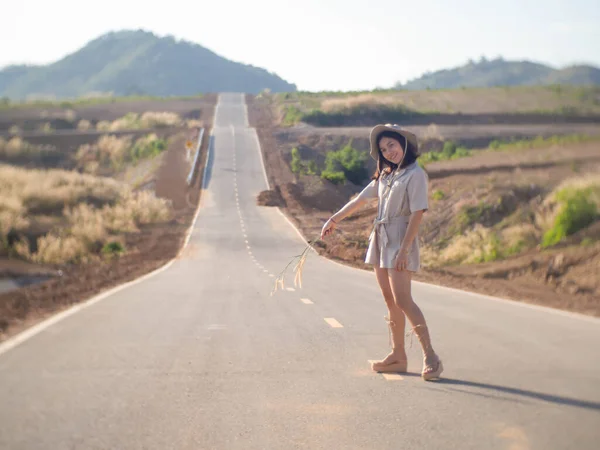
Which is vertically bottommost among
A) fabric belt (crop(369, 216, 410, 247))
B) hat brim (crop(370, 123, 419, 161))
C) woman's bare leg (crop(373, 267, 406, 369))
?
woman's bare leg (crop(373, 267, 406, 369))

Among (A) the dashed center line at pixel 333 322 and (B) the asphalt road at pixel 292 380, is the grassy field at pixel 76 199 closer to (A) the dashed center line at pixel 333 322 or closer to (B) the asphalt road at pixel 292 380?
(B) the asphalt road at pixel 292 380

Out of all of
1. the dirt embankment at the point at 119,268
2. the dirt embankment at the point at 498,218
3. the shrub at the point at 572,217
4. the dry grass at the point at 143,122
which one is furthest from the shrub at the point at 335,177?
the dry grass at the point at 143,122

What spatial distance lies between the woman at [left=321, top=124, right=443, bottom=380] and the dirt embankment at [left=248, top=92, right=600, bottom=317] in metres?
7.05

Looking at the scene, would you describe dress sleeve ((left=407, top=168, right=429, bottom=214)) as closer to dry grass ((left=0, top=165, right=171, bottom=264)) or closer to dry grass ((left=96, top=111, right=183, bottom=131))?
dry grass ((left=0, top=165, right=171, bottom=264))

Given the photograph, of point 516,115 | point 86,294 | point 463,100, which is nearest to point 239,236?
point 86,294

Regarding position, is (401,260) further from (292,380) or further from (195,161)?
(195,161)

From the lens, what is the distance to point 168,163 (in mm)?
71500

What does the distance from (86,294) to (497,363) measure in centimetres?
1102

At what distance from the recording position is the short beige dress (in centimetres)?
704

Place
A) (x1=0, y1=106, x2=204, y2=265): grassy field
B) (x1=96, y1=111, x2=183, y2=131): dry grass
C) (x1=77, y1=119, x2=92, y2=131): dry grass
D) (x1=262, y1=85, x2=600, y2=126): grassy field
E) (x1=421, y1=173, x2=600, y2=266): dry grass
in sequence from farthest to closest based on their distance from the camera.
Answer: (x1=77, y1=119, x2=92, y2=131): dry grass
(x1=96, y1=111, x2=183, y2=131): dry grass
(x1=262, y1=85, x2=600, y2=126): grassy field
(x1=0, y1=106, x2=204, y2=265): grassy field
(x1=421, y1=173, x2=600, y2=266): dry grass

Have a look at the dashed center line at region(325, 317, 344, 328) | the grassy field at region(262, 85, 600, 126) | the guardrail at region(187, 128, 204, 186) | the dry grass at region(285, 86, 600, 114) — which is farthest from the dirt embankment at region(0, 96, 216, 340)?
the dry grass at region(285, 86, 600, 114)

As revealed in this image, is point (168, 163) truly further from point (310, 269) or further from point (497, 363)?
point (497, 363)

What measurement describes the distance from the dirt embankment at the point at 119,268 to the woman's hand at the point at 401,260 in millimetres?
5979

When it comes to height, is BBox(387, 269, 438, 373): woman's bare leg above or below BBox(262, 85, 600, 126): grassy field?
below
